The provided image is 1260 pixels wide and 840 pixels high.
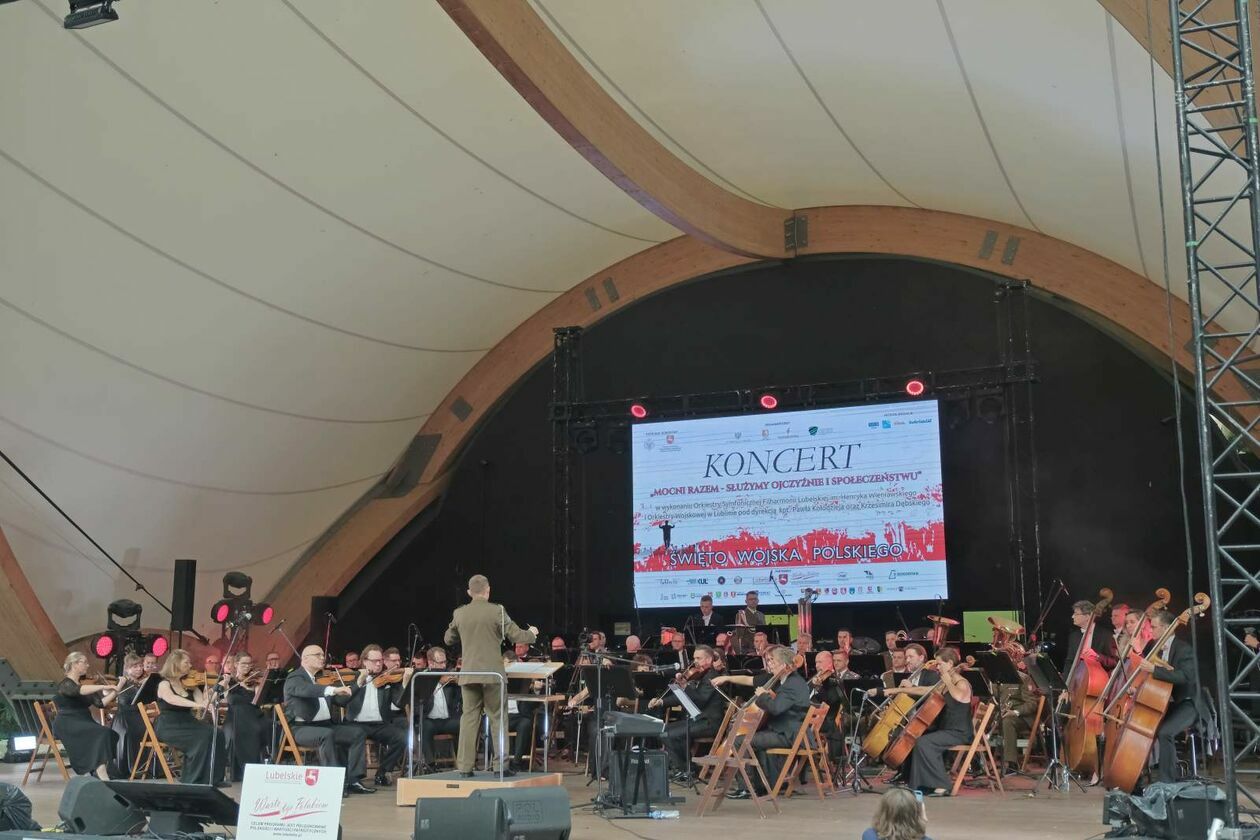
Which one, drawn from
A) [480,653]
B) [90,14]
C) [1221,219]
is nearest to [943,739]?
[480,653]

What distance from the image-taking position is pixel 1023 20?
849cm

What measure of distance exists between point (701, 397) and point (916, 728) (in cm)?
603

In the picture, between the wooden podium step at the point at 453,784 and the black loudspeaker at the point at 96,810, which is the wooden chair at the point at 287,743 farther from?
the black loudspeaker at the point at 96,810

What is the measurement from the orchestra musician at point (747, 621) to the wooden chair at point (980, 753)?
73.6 inches

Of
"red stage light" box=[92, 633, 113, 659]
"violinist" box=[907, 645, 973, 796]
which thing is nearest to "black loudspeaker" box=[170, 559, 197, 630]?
"red stage light" box=[92, 633, 113, 659]

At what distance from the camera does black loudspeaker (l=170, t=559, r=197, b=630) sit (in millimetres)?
12867

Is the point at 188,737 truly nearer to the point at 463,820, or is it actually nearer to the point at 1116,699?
the point at 463,820

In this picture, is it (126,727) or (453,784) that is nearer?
(453,784)

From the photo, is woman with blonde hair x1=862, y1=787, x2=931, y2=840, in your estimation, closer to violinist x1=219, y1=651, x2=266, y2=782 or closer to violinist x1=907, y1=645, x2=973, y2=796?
violinist x1=907, y1=645, x2=973, y2=796

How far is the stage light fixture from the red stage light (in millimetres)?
6673

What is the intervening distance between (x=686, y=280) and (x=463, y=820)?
10.1m

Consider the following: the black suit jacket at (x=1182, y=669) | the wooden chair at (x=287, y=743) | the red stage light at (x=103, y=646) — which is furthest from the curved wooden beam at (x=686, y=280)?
the wooden chair at (x=287, y=743)

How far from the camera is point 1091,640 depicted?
9.73m

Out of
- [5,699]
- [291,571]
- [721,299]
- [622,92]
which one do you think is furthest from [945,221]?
[5,699]
